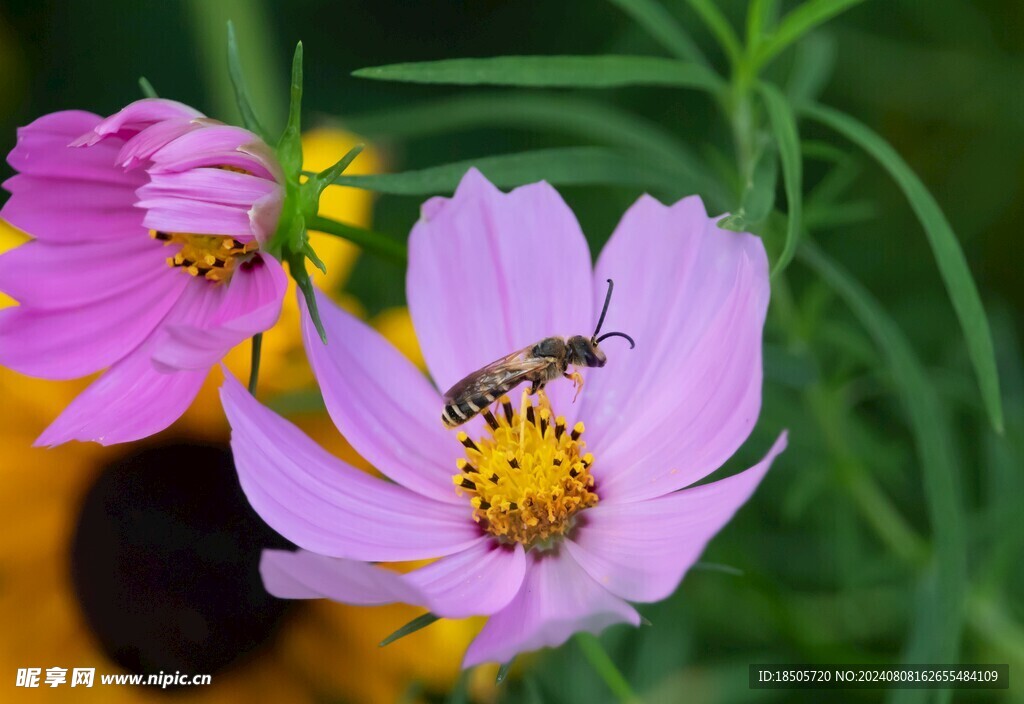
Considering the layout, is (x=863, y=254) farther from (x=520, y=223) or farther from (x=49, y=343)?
(x=49, y=343)

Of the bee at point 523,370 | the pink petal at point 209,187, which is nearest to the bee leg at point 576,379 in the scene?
the bee at point 523,370

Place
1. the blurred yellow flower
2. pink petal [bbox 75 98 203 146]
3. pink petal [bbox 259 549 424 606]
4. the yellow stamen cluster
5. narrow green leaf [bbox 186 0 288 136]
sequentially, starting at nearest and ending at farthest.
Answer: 1. pink petal [bbox 259 549 424 606]
2. pink petal [bbox 75 98 203 146]
3. the yellow stamen cluster
4. the blurred yellow flower
5. narrow green leaf [bbox 186 0 288 136]

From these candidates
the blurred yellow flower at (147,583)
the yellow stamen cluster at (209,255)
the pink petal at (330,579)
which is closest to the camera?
the pink petal at (330,579)

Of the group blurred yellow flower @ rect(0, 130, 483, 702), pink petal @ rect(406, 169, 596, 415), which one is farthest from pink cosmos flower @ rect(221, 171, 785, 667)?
blurred yellow flower @ rect(0, 130, 483, 702)

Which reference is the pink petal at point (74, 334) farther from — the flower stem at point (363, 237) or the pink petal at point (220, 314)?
the flower stem at point (363, 237)

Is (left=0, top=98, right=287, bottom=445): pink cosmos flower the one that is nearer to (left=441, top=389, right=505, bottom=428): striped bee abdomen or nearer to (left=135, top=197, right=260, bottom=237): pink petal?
(left=135, top=197, right=260, bottom=237): pink petal

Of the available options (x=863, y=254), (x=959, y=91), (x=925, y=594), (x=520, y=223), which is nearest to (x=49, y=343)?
(x=520, y=223)
